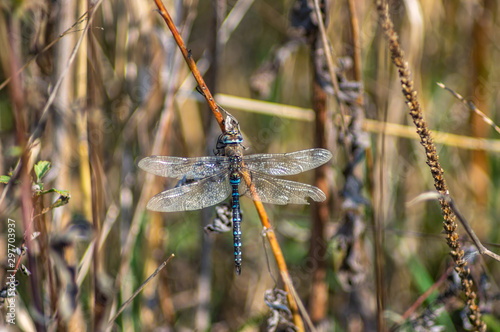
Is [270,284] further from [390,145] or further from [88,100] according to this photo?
[88,100]

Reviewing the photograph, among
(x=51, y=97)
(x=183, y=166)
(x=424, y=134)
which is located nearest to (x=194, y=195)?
(x=183, y=166)

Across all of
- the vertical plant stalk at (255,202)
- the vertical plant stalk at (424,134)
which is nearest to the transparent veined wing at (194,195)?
the vertical plant stalk at (255,202)

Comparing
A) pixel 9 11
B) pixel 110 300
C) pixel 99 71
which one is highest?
pixel 9 11

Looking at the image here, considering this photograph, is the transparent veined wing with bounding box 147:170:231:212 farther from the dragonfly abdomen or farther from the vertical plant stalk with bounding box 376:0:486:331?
the vertical plant stalk with bounding box 376:0:486:331

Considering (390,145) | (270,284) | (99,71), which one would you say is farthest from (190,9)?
(270,284)

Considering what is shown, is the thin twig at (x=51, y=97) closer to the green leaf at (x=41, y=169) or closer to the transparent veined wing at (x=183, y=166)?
the green leaf at (x=41, y=169)

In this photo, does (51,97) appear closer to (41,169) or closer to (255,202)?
(41,169)
